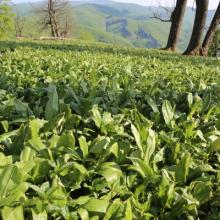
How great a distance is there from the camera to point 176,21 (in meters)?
24.0

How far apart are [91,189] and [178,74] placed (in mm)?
3898

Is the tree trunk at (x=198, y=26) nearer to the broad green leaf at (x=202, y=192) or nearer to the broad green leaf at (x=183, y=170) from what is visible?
the broad green leaf at (x=183, y=170)

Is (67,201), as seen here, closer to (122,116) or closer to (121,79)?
(122,116)

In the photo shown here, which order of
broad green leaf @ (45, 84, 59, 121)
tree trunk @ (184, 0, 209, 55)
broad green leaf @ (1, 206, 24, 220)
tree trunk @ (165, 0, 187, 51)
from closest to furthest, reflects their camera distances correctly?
broad green leaf @ (1, 206, 24, 220) < broad green leaf @ (45, 84, 59, 121) < tree trunk @ (184, 0, 209, 55) < tree trunk @ (165, 0, 187, 51)

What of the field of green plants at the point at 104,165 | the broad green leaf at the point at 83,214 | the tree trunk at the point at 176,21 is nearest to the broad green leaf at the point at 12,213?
the field of green plants at the point at 104,165

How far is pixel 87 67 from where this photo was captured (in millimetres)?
5301

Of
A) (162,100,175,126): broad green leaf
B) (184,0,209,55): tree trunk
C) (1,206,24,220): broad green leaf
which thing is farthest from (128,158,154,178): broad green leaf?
(184,0,209,55): tree trunk

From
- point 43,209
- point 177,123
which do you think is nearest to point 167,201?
point 43,209

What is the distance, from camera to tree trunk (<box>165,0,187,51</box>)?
77.4 ft

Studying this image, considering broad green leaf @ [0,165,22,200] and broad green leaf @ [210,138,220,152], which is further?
broad green leaf @ [210,138,220,152]

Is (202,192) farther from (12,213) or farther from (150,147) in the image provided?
(12,213)

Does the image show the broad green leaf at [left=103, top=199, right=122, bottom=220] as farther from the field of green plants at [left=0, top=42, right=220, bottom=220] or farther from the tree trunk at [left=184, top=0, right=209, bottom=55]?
the tree trunk at [left=184, top=0, right=209, bottom=55]

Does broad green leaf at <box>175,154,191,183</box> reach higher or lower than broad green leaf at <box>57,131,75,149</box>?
lower

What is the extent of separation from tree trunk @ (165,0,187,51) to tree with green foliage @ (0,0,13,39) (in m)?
49.9
